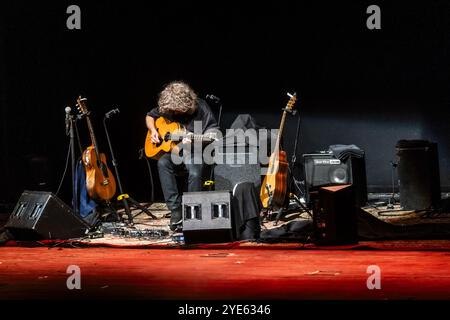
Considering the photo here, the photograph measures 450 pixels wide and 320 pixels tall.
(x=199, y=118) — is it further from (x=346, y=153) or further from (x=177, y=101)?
(x=346, y=153)

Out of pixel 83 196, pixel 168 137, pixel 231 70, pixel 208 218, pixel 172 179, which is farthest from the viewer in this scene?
pixel 231 70

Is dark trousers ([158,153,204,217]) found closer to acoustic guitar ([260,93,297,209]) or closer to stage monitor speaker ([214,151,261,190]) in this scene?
stage monitor speaker ([214,151,261,190])

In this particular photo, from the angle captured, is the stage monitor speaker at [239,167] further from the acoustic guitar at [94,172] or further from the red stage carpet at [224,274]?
the red stage carpet at [224,274]

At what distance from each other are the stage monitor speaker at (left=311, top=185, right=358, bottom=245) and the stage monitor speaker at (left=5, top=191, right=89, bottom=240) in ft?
7.08

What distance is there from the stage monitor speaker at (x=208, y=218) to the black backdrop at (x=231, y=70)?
3285mm

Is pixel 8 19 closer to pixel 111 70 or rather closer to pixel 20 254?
pixel 111 70

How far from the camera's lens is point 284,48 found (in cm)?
788

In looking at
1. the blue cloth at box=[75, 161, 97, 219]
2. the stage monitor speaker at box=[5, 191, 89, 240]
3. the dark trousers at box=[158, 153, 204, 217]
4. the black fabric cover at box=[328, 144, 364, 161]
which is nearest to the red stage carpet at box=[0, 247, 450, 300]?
the stage monitor speaker at box=[5, 191, 89, 240]

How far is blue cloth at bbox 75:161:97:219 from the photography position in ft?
20.4

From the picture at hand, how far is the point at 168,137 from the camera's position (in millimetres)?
5914

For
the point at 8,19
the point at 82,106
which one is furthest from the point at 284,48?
the point at 8,19

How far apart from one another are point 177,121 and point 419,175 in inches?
109

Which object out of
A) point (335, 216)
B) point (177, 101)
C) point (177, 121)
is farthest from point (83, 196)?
point (335, 216)

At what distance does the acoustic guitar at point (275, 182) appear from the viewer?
6.02 m
